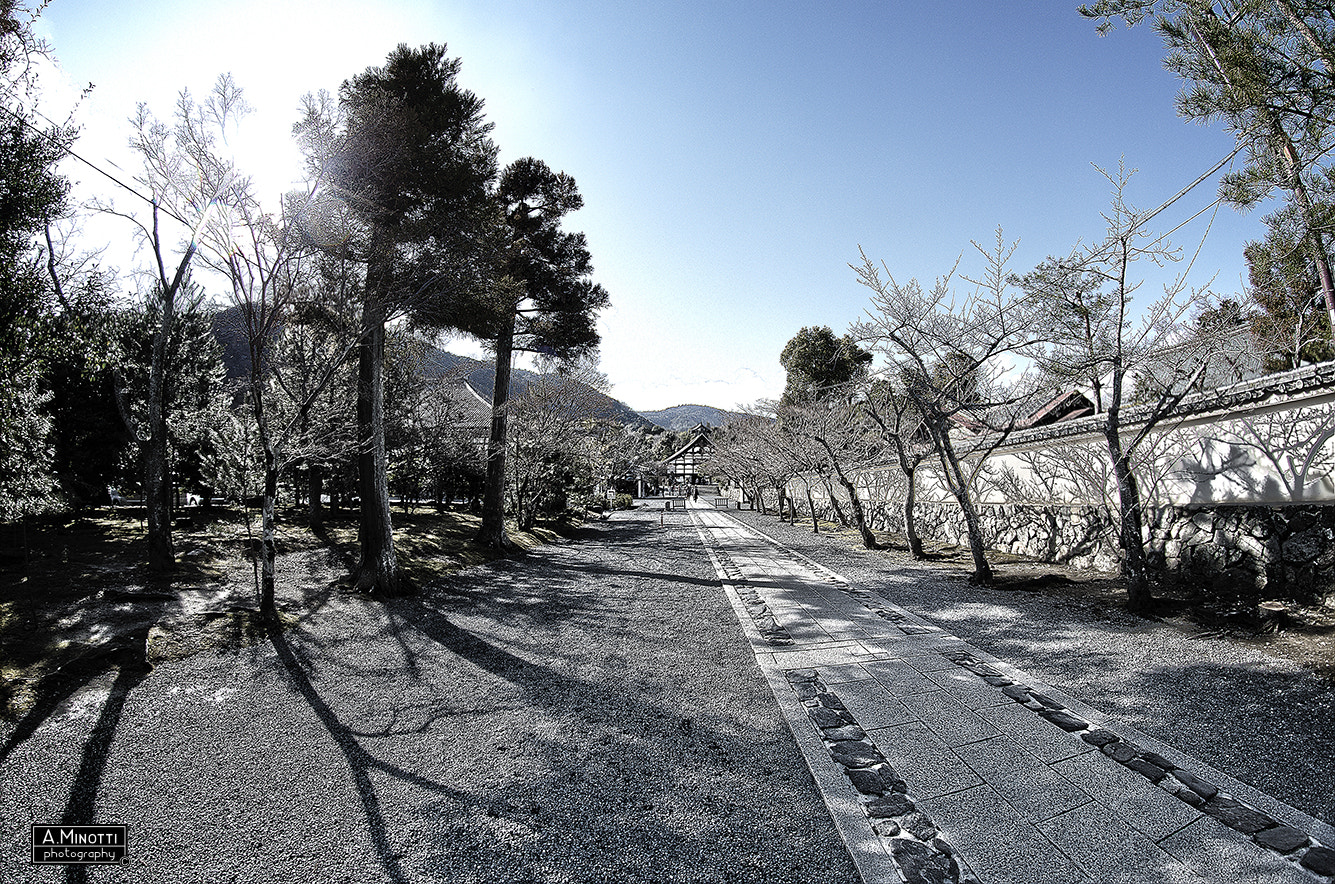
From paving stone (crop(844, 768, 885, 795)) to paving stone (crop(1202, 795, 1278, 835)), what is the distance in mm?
1542

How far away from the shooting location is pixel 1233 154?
4.23 meters

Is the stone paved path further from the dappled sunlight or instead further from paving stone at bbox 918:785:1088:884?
the dappled sunlight

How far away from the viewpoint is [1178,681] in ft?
14.0

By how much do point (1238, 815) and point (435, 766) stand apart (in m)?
4.27

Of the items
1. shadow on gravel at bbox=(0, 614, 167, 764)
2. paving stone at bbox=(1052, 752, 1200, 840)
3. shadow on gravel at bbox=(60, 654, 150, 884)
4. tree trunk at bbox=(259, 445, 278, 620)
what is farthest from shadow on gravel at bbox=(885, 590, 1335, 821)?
tree trunk at bbox=(259, 445, 278, 620)

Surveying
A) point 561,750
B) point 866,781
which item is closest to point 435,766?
point 561,750

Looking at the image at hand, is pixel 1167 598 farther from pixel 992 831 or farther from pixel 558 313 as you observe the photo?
pixel 558 313

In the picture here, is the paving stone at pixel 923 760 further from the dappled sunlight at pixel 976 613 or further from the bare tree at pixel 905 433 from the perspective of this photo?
the bare tree at pixel 905 433

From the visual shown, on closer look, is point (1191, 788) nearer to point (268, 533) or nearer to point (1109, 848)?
point (1109, 848)

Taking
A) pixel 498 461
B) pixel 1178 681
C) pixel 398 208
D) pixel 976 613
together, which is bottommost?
pixel 976 613

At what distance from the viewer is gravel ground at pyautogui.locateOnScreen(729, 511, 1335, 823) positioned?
303cm

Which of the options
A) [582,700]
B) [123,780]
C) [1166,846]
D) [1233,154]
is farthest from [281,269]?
[1233,154]

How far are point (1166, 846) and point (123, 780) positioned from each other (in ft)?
18.1

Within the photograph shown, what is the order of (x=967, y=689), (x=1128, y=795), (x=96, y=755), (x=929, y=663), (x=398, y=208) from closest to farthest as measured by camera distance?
(x=1128, y=795)
(x=96, y=755)
(x=967, y=689)
(x=929, y=663)
(x=398, y=208)
